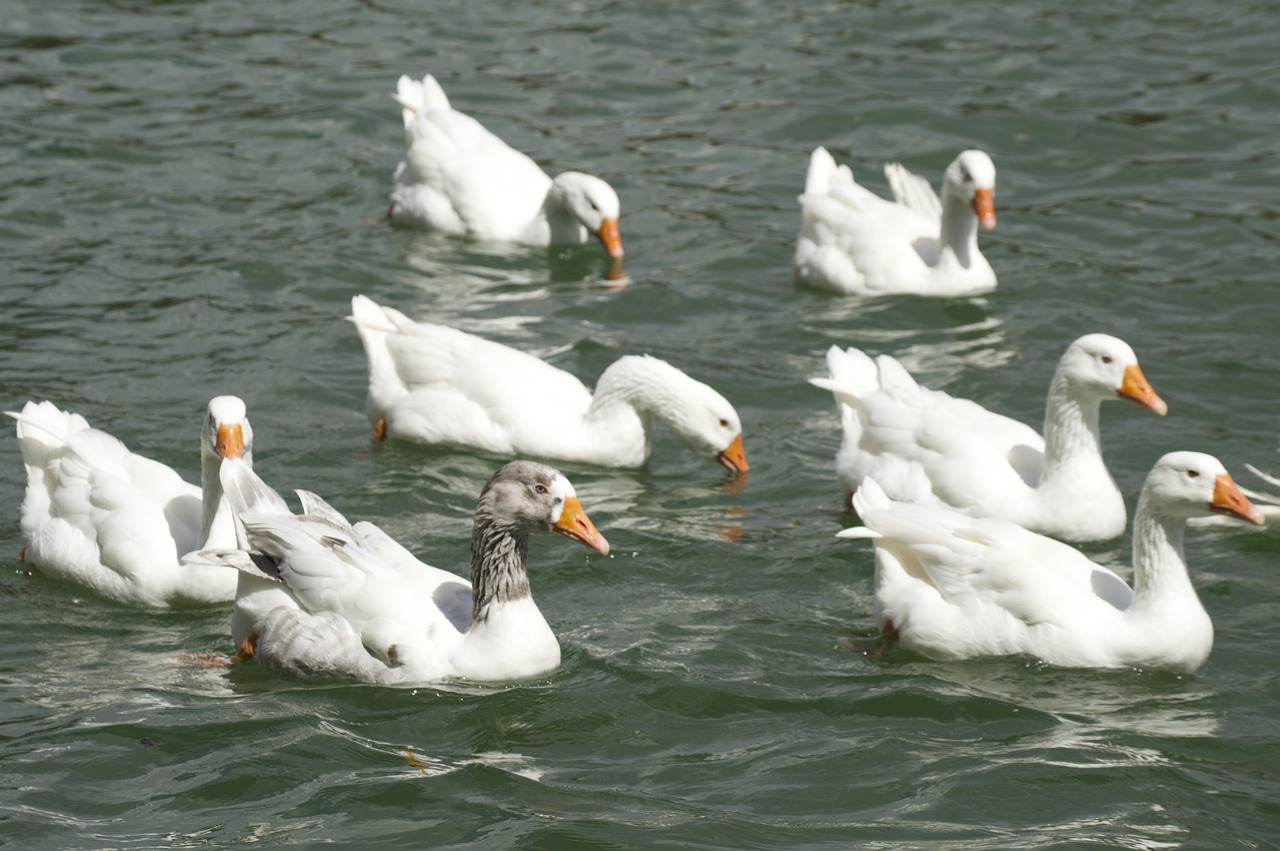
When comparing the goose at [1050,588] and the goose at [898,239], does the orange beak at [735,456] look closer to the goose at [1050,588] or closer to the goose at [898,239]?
the goose at [1050,588]

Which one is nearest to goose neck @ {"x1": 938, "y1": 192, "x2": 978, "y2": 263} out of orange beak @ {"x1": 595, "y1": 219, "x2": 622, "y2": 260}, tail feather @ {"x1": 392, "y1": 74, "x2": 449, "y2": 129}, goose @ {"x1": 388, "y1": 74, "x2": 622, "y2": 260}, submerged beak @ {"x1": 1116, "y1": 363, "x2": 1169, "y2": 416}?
orange beak @ {"x1": 595, "y1": 219, "x2": 622, "y2": 260}

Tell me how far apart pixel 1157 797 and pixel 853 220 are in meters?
6.76

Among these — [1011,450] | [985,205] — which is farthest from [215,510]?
[985,205]

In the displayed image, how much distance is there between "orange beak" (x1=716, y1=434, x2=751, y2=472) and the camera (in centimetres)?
998

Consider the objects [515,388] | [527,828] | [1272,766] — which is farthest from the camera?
[515,388]

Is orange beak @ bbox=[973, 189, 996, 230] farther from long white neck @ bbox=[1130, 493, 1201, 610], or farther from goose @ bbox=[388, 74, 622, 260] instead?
long white neck @ bbox=[1130, 493, 1201, 610]

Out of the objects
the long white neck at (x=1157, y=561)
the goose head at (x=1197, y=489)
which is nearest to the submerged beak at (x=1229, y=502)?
the goose head at (x=1197, y=489)

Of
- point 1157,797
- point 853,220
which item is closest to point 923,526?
point 1157,797

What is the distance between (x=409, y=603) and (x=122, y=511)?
1.90 meters

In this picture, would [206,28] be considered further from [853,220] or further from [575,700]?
[575,700]

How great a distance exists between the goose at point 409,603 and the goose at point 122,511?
0.72 meters

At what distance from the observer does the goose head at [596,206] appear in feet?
42.4

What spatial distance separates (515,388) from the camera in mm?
10047

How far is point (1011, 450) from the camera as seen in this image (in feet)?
→ 30.0
